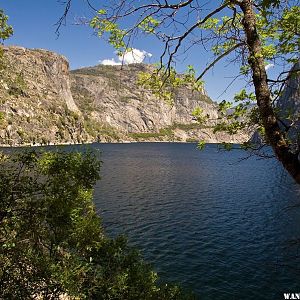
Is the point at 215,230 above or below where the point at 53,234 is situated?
below

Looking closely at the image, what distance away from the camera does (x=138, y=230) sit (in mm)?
41625

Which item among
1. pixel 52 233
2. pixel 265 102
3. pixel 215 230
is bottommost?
pixel 215 230

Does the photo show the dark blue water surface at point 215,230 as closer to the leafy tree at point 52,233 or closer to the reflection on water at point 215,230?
the reflection on water at point 215,230

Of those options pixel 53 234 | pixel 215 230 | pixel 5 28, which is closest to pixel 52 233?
pixel 53 234

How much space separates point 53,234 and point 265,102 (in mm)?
11350

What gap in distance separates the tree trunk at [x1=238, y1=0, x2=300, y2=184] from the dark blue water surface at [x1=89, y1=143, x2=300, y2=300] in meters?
2.06

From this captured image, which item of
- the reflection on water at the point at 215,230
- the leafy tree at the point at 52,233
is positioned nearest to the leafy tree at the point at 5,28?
the leafy tree at the point at 52,233

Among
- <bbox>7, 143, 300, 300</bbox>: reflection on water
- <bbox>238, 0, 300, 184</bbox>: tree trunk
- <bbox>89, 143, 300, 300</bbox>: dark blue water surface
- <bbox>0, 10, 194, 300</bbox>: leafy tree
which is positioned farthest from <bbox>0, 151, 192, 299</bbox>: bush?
<bbox>238, 0, 300, 184</bbox>: tree trunk

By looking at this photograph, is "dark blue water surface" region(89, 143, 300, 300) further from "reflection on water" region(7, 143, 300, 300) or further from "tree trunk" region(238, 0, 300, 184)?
"tree trunk" region(238, 0, 300, 184)

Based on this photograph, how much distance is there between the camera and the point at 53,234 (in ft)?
45.5

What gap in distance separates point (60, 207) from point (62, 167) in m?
2.17

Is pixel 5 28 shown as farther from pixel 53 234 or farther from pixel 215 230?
pixel 215 230

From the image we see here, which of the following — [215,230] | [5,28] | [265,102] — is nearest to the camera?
[265,102]

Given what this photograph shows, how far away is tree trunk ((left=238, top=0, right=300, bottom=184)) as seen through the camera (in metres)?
5.42
